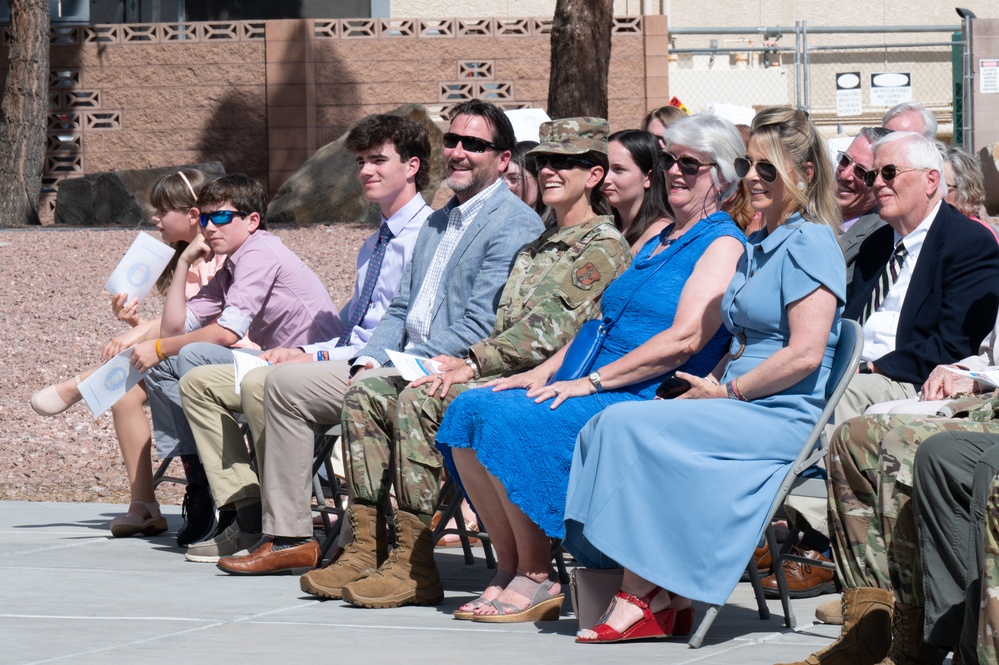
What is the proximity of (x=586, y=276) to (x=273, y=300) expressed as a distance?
1835 mm

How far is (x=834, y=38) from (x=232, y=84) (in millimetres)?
9564

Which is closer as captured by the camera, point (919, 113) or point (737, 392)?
point (737, 392)

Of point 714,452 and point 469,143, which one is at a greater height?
point 469,143

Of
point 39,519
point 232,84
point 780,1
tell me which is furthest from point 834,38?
point 39,519

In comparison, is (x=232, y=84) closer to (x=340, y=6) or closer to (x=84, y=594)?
(x=340, y=6)

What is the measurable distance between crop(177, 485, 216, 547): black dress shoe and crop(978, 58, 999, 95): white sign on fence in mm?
12266

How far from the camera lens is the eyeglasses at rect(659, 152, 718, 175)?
5109 mm

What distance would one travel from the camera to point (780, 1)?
2373 centimetres

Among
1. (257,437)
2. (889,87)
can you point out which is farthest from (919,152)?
(889,87)

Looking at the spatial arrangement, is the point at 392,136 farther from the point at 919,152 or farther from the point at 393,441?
the point at 919,152

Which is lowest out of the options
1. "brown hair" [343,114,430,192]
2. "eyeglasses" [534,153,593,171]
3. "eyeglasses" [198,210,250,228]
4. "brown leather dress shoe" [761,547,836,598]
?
"brown leather dress shoe" [761,547,836,598]

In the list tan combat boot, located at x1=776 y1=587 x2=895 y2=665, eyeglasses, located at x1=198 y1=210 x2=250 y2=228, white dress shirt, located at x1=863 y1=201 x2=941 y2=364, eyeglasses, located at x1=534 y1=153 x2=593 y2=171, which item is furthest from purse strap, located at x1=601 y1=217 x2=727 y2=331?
eyeglasses, located at x1=198 y1=210 x2=250 y2=228

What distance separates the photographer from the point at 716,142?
5117mm

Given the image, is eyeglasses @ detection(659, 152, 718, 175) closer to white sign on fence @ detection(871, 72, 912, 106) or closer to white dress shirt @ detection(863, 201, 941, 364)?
white dress shirt @ detection(863, 201, 941, 364)
